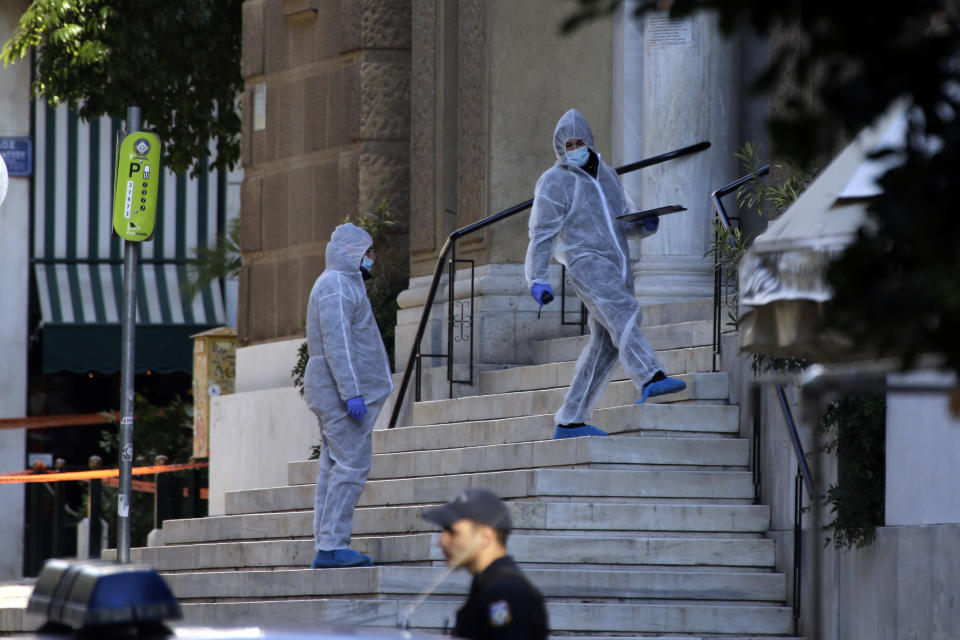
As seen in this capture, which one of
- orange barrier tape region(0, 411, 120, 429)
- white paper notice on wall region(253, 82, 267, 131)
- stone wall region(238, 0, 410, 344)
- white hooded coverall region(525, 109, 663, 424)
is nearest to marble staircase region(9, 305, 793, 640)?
white hooded coverall region(525, 109, 663, 424)

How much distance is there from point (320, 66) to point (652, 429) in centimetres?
669

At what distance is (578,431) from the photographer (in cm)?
Result: 1063

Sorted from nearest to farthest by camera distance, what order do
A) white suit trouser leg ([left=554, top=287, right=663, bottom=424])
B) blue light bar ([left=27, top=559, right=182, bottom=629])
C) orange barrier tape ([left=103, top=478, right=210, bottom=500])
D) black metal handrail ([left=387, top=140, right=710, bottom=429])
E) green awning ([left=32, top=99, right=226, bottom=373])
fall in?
blue light bar ([left=27, top=559, right=182, bottom=629]) → white suit trouser leg ([left=554, top=287, right=663, bottom=424]) → black metal handrail ([left=387, top=140, right=710, bottom=429]) → orange barrier tape ([left=103, top=478, right=210, bottom=500]) → green awning ([left=32, top=99, right=226, bottom=373])

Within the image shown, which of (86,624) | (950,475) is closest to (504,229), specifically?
(950,475)

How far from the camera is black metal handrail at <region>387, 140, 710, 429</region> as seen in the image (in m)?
13.3

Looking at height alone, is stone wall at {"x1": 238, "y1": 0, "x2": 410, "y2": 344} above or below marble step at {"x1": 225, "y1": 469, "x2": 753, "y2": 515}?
above

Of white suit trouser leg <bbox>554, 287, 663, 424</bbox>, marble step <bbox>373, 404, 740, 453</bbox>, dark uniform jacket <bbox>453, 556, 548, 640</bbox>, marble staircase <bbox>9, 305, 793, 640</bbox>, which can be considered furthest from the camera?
marble step <bbox>373, 404, 740, 453</bbox>

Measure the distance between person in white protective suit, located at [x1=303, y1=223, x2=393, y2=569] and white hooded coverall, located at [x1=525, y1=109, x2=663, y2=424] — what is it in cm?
100

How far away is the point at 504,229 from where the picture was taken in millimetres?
14047

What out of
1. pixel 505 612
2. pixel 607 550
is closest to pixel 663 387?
pixel 607 550

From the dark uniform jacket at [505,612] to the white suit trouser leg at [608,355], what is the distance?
537 cm

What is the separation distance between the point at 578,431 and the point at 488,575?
18.0ft

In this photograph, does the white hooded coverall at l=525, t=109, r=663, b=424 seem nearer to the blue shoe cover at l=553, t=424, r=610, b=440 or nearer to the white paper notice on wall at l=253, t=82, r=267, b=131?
the blue shoe cover at l=553, t=424, r=610, b=440

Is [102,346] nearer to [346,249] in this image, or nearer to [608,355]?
[346,249]
